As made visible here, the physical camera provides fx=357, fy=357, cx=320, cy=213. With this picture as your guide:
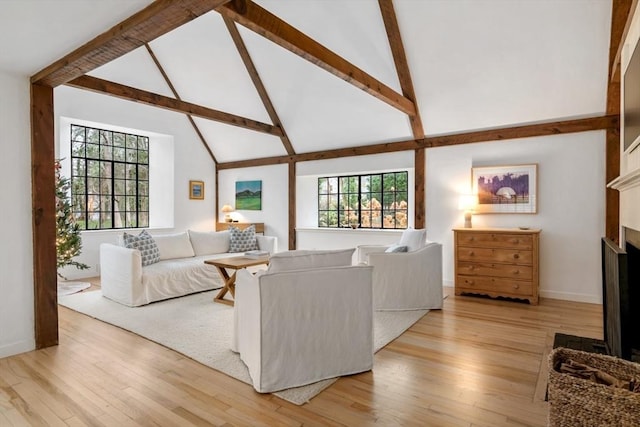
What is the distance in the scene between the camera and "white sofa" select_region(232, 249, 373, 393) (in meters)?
2.28

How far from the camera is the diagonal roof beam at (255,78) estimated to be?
5.50 metres

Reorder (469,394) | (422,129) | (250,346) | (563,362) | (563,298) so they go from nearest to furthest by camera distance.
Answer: (563,362), (469,394), (250,346), (563,298), (422,129)

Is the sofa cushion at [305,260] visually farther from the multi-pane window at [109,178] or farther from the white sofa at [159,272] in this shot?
the multi-pane window at [109,178]

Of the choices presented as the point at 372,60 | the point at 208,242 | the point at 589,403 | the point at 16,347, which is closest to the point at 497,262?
the point at 372,60

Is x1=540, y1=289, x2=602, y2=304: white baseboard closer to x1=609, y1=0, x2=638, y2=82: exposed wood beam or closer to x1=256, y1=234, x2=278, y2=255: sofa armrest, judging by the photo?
x1=609, y1=0, x2=638, y2=82: exposed wood beam

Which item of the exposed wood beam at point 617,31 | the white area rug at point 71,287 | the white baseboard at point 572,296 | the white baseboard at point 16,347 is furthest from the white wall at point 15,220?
the white baseboard at point 572,296

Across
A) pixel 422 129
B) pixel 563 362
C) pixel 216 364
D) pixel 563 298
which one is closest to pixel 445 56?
pixel 422 129

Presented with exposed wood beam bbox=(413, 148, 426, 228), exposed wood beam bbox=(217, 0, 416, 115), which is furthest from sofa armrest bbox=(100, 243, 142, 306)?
exposed wood beam bbox=(413, 148, 426, 228)

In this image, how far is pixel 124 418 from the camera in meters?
2.00

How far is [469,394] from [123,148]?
718 centimetres

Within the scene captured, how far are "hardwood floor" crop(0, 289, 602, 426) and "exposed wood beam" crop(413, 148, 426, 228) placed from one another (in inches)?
98.9

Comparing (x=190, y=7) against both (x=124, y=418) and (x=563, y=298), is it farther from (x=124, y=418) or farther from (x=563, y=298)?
(x=563, y=298)

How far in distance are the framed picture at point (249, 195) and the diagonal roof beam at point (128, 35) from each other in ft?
16.3

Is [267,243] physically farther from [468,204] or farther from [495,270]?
[495,270]
